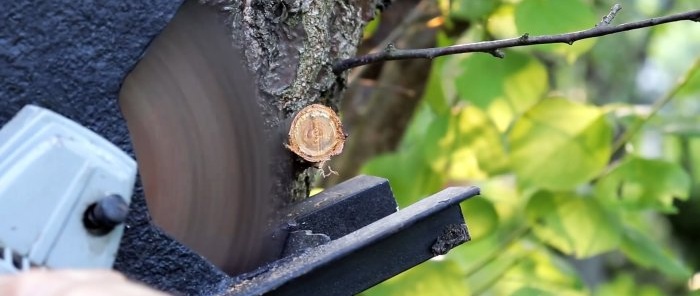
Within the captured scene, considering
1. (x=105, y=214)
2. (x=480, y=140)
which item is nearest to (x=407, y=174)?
(x=480, y=140)

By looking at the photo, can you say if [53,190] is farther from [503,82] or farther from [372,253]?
[503,82]

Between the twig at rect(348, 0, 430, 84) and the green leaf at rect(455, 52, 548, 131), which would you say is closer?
the green leaf at rect(455, 52, 548, 131)

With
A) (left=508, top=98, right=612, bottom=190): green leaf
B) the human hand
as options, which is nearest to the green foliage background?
(left=508, top=98, right=612, bottom=190): green leaf

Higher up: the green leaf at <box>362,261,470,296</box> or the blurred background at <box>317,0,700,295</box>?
the blurred background at <box>317,0,700,295</box>

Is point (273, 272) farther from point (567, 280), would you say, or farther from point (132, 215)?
point (567, 280)

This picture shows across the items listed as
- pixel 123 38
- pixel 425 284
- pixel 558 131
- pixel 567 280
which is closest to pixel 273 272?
pixel 123 38

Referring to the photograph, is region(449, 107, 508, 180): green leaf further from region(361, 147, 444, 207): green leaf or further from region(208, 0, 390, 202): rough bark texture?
region(208, 0, 390, 202): rough bark texture
